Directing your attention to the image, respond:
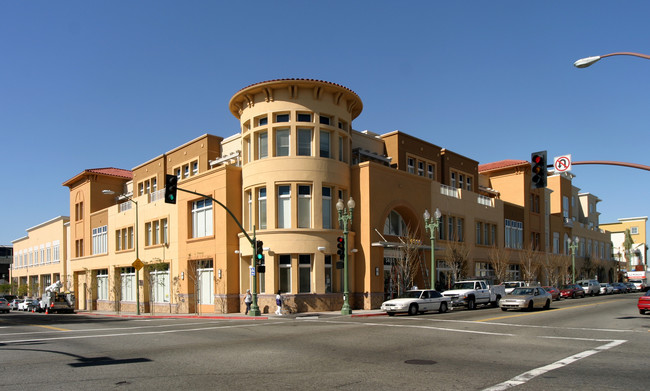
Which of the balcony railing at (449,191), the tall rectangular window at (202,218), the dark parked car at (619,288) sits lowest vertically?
the dark parked car at (619,288)

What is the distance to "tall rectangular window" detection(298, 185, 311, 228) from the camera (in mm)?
34062

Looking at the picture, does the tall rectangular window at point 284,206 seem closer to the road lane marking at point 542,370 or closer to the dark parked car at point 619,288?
the road lane marking at point 542,370

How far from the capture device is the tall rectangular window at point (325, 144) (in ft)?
116

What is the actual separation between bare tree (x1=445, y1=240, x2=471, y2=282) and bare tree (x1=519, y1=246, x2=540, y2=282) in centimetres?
1178

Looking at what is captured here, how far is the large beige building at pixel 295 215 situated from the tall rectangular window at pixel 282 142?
7 cm

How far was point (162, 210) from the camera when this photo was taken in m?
44.0

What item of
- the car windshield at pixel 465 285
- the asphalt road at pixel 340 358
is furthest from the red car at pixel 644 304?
the car windshield at pixel 465 285

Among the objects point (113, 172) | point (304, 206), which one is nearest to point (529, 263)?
point (304, 206)

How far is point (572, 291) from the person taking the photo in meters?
51.4

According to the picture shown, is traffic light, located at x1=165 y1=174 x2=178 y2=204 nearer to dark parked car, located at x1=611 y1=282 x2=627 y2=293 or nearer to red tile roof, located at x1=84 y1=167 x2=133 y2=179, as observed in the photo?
red tile roof, located at x1=84 y1=167 x2=133 y2=179

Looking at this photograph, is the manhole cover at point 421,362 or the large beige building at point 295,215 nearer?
the manhole cover at point 421,362

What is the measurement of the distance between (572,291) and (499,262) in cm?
768

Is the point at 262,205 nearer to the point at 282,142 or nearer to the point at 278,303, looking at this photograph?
the point at 282,142

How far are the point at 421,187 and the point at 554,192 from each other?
108 ft
